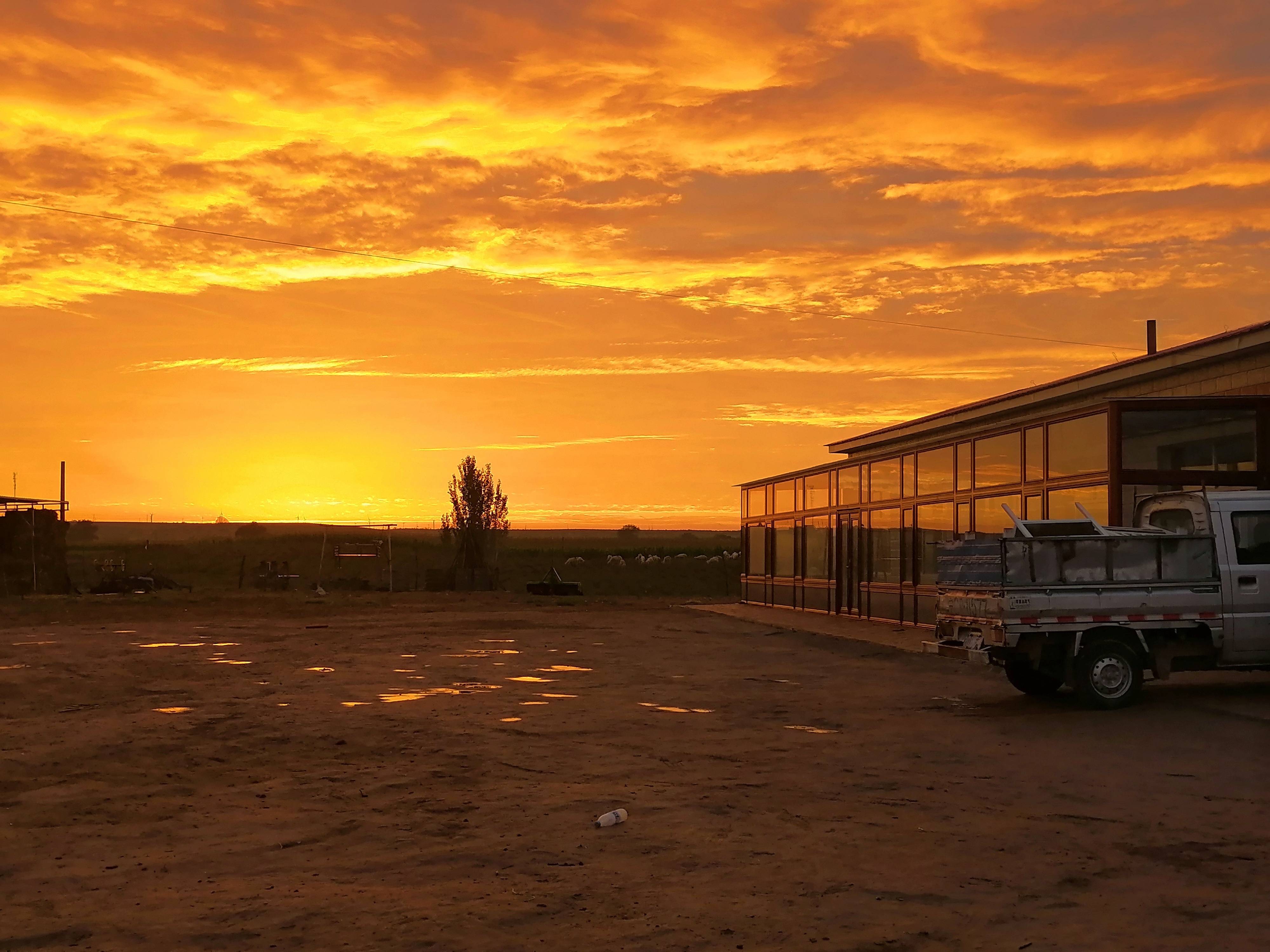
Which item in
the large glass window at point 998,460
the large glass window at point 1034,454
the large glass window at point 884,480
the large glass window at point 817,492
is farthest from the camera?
the large glass window at point 817,492

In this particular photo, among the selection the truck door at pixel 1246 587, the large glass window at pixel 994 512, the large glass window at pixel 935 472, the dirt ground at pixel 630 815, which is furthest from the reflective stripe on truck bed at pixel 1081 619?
the large glass window at pixel 935 472

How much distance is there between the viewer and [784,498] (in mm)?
39438

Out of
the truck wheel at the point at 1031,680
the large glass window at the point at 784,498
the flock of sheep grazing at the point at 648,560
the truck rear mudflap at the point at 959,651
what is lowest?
the truck wheel at the point at 1031,680

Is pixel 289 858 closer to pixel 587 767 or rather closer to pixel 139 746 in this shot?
pixel 587 767

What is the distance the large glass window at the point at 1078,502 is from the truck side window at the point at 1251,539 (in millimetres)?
4797

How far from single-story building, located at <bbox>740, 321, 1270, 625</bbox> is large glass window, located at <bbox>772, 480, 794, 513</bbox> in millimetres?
60

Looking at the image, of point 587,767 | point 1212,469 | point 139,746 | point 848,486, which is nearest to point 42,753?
point 139,746

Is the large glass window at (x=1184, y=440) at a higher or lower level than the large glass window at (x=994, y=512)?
higher

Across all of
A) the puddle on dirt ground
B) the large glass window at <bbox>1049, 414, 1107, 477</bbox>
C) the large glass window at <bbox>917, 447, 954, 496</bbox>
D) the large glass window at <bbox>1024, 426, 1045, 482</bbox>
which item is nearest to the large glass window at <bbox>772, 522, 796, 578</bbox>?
the large glass window at <bbox>917, 447, 954, 496</bbox>

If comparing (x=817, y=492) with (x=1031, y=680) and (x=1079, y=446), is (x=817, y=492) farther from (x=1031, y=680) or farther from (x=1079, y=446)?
(x=1031, y=680)

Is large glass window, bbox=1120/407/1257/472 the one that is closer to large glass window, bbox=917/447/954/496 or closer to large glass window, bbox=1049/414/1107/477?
large glass window, bbox=1049/414/1107/477

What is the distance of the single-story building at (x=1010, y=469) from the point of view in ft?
67.3

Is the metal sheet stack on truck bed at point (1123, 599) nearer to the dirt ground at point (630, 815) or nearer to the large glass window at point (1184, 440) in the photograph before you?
the dirt ground at point (630, 815)

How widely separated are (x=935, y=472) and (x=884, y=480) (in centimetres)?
326
